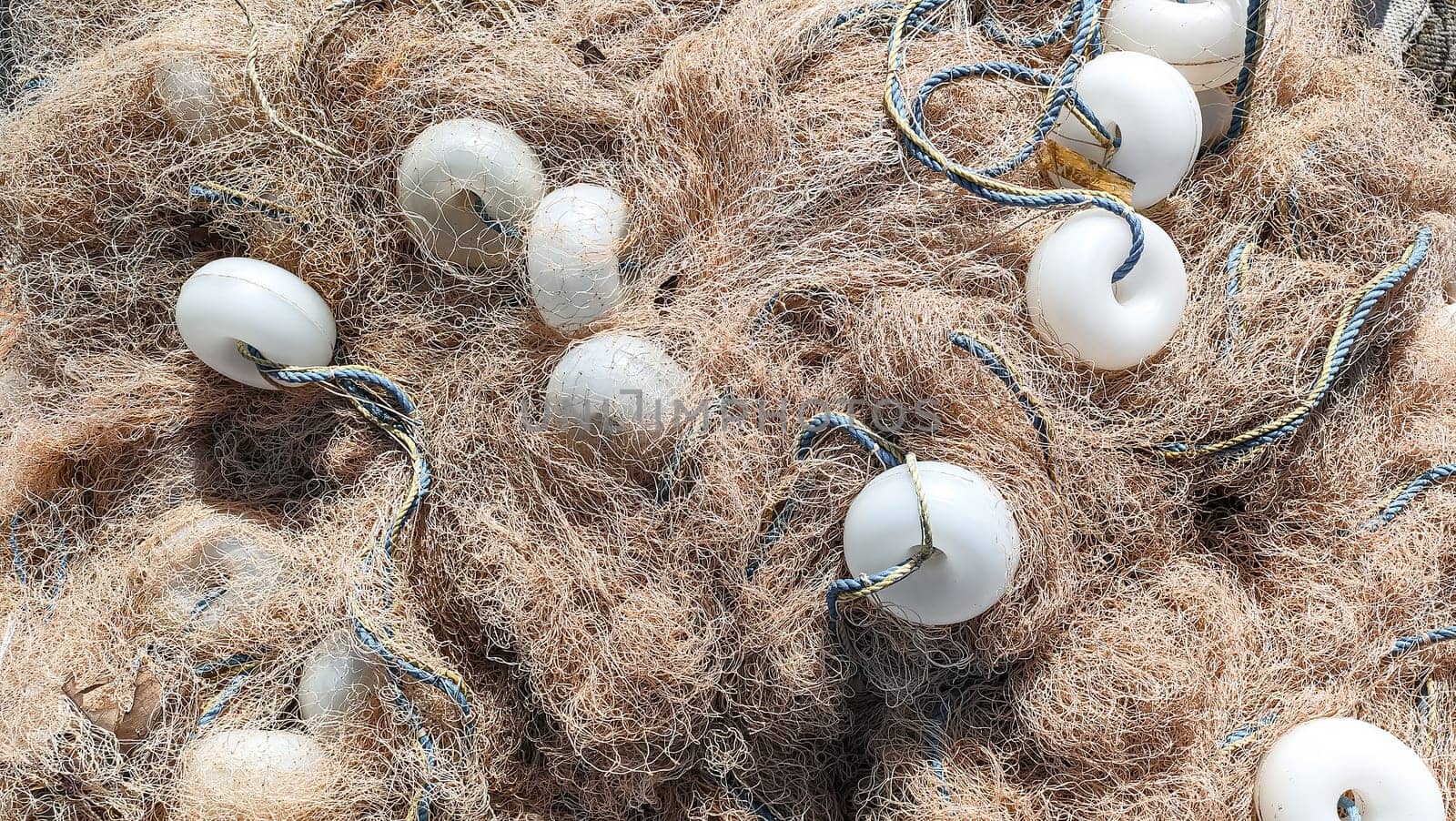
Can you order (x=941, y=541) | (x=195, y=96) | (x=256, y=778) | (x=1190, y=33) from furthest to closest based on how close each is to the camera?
1. (x=195, y=96)
2. (x=1190, y=33)
3. (x=256, y=778)
4. (x=941, y=541)

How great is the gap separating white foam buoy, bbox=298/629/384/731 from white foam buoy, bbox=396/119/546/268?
627mm

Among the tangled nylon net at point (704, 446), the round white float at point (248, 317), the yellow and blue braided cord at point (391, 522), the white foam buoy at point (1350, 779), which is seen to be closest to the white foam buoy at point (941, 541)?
the tangled nylon net at point (704, 446)

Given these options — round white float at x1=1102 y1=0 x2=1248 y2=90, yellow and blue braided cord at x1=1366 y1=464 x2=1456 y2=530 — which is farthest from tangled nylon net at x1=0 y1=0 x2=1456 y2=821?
round white float at x1=1102 y1=0 x2=1248 y2=90

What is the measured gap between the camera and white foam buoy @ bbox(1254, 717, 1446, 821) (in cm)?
131

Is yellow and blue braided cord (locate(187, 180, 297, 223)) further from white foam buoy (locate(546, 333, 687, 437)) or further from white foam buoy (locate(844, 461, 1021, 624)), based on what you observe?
→ white foam buoy (locate(844, 461, 1021, 624))

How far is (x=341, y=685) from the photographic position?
144 centimetres

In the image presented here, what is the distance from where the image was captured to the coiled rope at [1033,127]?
138 cm

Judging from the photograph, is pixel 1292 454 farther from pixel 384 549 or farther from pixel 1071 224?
pixel 384 549

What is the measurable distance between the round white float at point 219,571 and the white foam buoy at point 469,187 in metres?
0.56

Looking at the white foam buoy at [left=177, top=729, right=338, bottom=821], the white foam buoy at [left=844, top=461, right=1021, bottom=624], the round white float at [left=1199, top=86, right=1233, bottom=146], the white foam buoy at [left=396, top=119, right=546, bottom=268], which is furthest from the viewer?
the round white float at [left=1199, top=86, right=1233, bottom=146]

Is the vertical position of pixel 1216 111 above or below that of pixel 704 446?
above

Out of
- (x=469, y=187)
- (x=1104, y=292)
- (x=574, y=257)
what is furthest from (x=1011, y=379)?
(x=469, y=187)

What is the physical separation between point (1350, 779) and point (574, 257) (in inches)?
51.4

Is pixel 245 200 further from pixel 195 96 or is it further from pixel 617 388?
pixel 617 388
